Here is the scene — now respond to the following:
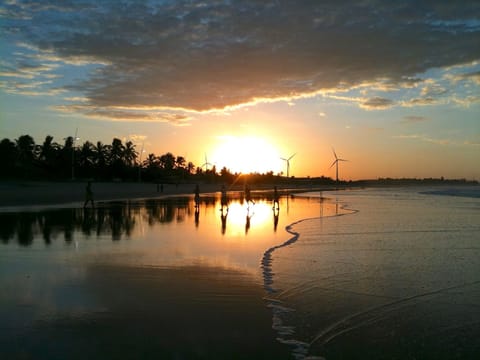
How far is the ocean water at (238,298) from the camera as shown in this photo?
5762mm

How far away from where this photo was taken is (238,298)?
808 centimetres

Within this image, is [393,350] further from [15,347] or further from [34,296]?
[34,296]

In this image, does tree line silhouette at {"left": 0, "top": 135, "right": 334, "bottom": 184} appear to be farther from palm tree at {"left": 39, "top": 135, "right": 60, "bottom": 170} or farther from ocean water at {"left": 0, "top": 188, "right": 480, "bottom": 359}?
ocean water at {"left": 0, "top": 188, "right": 480, "bottom": 359}

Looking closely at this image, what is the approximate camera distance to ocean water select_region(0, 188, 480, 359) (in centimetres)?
576

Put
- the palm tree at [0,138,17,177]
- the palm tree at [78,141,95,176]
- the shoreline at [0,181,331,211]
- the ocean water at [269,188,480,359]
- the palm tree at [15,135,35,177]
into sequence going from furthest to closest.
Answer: the palm tree at [78,141,95,176]
the palm tree at [15,135,35,177]
the palm tree at [0,138,17,177]
the shoreline at [0,181,331,211]
the ocean water at [269,188,480,359]

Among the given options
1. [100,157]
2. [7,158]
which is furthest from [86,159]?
[7,158]

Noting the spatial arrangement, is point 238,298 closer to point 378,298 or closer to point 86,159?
point 378,298

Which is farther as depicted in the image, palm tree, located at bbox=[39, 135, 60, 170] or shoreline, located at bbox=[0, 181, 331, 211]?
palm tree, located at bbox=[39, 135, 60, 170]

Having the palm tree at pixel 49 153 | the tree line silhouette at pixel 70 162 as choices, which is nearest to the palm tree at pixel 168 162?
the tree line silhouette at pixel 70 162

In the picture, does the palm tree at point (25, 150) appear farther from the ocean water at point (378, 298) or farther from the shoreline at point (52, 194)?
the ocean water at point (378, 298)

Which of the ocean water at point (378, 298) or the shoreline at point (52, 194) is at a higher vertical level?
the shoreline at point (52, 194)

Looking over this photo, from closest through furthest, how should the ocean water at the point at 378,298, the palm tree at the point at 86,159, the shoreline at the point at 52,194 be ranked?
1. the ocean water at the point at 378,298
2. the shoreline at the point at 52,194
3. the palm tree at the point at 86,159

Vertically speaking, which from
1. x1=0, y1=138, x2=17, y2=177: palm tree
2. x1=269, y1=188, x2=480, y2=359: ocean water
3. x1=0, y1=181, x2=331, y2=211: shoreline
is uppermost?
x1=0, y1=138, x2=17, y2=177: palm tree

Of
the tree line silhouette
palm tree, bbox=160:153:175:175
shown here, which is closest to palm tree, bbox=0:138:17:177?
the tree line silhouette
